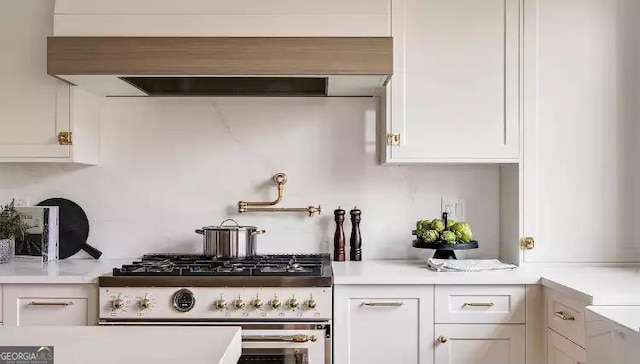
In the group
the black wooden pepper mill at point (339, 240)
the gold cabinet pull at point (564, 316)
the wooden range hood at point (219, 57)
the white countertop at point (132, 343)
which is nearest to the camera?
the white countertop at point (132, 343)

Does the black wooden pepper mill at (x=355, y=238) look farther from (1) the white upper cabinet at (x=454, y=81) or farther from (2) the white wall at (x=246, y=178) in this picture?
(1) the white upper cabinet at (x=454, y=81)

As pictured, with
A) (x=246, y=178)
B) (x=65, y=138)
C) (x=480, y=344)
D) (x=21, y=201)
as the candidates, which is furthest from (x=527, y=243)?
(x=21, y=201)

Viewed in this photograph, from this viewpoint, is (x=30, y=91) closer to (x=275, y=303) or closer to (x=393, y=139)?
(x=275, y=303)

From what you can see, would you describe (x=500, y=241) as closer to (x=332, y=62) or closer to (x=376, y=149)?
(x=376, y=149)

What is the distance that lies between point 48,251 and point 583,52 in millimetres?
2582

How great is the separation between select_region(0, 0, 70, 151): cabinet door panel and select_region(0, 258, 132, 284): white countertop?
54 cm

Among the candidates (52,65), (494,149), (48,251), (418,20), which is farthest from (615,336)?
(48,251)

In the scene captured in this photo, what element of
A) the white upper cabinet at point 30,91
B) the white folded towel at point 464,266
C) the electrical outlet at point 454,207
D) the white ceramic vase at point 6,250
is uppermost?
the white upper cabinet at point 30,91

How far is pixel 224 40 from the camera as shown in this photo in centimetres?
255

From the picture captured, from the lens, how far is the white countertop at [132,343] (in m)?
1.24

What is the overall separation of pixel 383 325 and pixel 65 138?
157cm

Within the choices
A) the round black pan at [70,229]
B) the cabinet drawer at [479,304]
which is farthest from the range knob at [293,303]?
the round black pan at [70,229]

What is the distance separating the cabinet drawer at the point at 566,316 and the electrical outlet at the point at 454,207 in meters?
0.73

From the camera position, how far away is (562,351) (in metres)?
2.32
